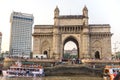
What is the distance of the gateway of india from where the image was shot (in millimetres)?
61094

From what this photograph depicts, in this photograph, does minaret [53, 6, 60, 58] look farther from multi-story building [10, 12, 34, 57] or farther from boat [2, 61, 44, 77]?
multi-story building [10, 12, 34, 57]

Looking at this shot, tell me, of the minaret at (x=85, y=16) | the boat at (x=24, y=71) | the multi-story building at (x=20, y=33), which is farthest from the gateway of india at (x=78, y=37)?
the multi-story building at (x=20, y=33)

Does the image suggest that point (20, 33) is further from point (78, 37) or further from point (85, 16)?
point (78, 37)

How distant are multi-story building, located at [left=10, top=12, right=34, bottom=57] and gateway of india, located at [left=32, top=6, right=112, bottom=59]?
81501mm

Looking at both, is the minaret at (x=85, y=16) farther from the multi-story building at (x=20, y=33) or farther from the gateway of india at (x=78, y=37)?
the multi-story building at (x=20, y=33)

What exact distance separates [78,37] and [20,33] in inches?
3739

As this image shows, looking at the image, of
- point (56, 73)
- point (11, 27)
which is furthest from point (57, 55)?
point (11, 27)

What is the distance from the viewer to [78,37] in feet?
202

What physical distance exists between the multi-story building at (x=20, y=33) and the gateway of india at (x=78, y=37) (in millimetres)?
81501

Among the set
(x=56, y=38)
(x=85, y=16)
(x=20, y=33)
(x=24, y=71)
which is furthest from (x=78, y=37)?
(x=20, y=33)

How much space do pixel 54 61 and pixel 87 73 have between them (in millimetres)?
11973

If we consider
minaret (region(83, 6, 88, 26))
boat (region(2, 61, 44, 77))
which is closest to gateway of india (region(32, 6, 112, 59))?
minaret (region(83, 6, 88, 26))

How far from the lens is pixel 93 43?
62281 millimetres

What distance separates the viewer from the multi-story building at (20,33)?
144375 millimetres
